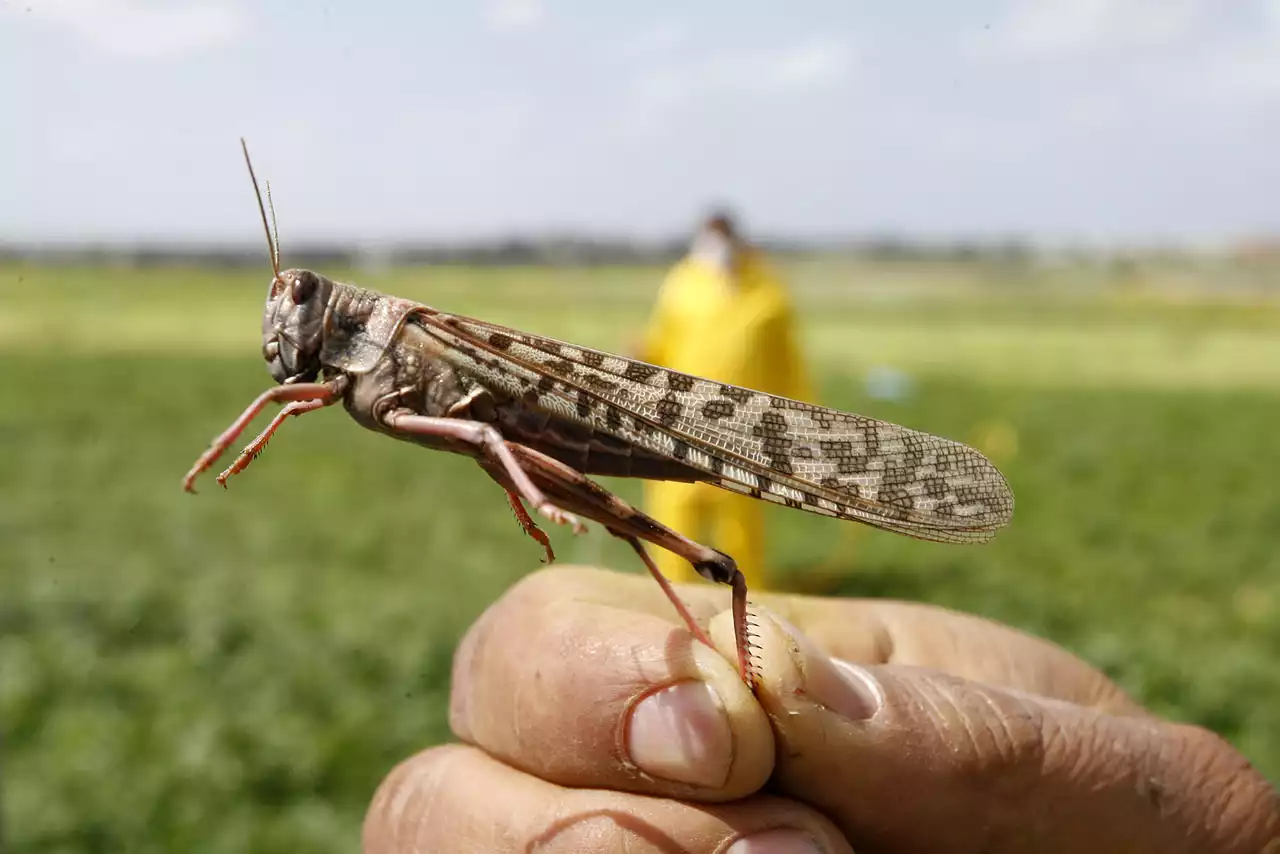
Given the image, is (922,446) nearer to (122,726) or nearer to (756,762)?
(756,762)

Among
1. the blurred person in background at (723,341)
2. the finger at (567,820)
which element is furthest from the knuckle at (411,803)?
the blurred person in background at (723,341)

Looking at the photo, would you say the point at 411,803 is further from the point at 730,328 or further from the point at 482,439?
the point at 730,328

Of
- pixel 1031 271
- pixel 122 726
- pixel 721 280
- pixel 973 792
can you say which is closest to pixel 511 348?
pixel 973 792

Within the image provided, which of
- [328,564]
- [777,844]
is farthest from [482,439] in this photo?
[328,564]

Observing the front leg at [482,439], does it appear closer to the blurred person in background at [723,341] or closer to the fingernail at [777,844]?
the fingernail at [777,844]

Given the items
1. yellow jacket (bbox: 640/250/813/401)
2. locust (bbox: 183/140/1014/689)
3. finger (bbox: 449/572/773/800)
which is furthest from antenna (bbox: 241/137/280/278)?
yellow jacket (bbox: 640/250/813/401)
